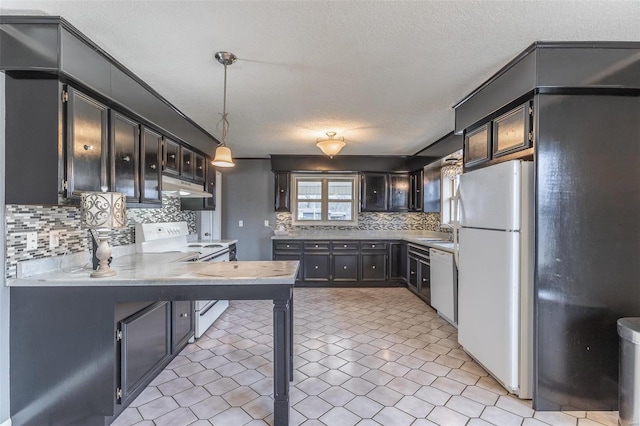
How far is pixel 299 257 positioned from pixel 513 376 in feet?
12.0

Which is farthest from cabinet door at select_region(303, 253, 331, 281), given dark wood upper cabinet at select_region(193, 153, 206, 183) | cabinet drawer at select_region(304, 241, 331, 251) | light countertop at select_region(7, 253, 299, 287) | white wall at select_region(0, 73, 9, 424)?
white wall at select_region(0, 73, 9, 424)

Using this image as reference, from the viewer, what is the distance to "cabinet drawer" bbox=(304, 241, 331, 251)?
5348 mm

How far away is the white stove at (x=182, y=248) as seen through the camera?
10.0ft

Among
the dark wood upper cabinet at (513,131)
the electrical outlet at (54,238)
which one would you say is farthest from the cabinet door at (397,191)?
the electrical outlet at (54,238)

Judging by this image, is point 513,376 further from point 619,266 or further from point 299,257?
point 299,257

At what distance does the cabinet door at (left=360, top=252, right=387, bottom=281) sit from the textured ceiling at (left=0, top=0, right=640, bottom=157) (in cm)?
287

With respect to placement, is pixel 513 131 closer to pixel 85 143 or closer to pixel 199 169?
pixel 85 143

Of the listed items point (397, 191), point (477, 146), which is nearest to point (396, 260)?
point (397, 191)

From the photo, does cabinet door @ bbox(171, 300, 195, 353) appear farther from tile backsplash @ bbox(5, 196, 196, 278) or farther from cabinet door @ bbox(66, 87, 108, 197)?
cabinet door @ bbox(66, 87, 108, 197)

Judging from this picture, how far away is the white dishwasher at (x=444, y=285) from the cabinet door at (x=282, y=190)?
2.67m

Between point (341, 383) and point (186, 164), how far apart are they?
110 inches

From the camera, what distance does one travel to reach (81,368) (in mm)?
1820

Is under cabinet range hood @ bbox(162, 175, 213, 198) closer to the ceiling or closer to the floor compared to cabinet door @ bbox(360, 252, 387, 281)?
closer to the ceiling

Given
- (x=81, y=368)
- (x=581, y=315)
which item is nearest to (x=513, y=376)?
(x=581, y=315)
